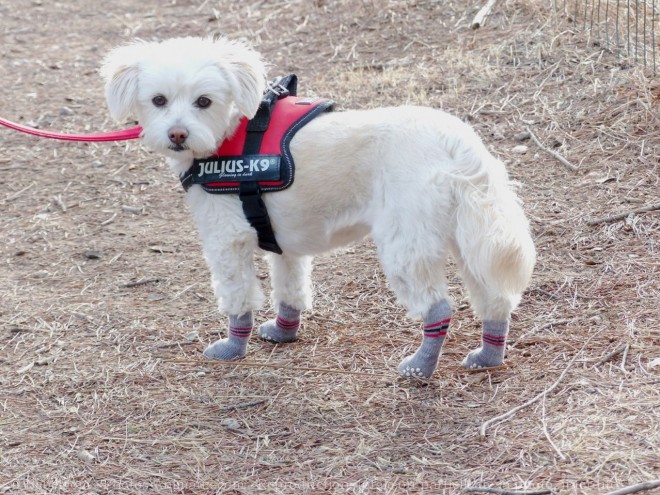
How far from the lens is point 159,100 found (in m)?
3.93

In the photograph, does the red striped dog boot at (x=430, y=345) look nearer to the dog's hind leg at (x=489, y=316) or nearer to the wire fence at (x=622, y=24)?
the dog's hind leg at (x=489, y=316)

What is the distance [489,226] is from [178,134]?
1298mm

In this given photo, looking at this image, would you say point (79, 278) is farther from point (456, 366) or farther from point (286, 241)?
point (456, 366)

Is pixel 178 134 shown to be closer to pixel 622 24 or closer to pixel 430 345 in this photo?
pixel 430 345

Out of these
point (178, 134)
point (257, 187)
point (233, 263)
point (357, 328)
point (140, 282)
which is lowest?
point (140, 282)

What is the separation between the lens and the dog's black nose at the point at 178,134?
3.85m

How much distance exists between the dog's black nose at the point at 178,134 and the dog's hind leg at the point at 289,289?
0.85 metres

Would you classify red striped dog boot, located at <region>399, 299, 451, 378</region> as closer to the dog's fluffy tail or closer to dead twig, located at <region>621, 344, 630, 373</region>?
the dog's fluffy tail

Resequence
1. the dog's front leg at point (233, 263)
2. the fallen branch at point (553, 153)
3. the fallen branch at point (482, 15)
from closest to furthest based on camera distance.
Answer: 1. the dog's front leg at point (233, 263)
2. the fallen branch at point (553, 153)
3. the fallen branch at point (482, 15)

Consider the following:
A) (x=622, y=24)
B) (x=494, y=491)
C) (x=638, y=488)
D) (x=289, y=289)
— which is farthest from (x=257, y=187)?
(x=622, y=24)

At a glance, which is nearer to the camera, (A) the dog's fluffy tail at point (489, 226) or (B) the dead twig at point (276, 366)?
(A) the dog's fluffy tail at point (489, 226)

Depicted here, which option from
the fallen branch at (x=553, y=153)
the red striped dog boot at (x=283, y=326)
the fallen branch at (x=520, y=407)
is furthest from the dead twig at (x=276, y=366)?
the fallen branch at (x=553, y=153)

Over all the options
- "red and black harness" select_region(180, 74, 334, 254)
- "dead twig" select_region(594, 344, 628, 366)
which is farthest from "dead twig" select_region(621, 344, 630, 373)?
"red and black harness" select_region(180, 74, 334, 254)

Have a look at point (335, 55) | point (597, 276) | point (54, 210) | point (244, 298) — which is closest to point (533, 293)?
point (597, 276)
